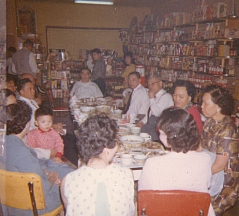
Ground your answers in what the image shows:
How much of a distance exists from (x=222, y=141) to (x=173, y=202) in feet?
2.91

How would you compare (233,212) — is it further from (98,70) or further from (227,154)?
(98,70)

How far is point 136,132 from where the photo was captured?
280 centimetres

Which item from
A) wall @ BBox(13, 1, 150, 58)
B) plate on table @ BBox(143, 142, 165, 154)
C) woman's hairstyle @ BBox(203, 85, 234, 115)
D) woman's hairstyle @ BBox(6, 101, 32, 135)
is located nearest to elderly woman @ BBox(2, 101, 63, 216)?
woman's hairstyle @ BBox(6, 101, 32, 135)

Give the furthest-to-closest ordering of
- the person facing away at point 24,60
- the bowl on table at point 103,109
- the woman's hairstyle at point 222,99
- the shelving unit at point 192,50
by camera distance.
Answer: the person facing away at point 24,60, the shelving unit at point 192,50, the bowl on table at point 103,109, the woman's hairstyle at point 222,99

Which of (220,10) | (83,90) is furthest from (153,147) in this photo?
(220,10)

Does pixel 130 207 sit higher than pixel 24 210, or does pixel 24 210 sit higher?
pixel 130 207

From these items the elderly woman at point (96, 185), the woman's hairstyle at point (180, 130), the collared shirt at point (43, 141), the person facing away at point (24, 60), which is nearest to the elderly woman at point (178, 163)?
the woman's hairstyle at point (180, 130)

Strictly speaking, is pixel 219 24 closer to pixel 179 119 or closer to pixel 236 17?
pixel 236 17

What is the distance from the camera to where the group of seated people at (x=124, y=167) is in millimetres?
1442

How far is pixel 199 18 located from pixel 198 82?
1.41 meters

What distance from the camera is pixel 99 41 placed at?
10.2 meters

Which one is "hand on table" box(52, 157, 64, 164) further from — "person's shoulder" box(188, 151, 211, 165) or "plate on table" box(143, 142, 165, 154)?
"person's shoulder" box(188, 151, 211, 165)

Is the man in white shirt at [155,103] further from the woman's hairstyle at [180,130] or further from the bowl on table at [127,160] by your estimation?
the woman's hairstyle at [180,130]

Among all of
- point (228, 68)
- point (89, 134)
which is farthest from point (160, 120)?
point (228, 68)
